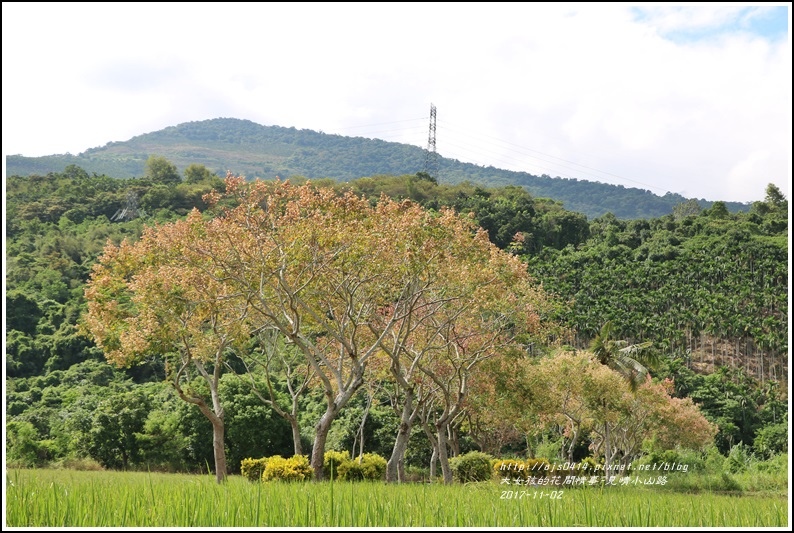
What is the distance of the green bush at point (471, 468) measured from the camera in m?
18.3

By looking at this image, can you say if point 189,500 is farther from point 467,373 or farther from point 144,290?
point 467,373

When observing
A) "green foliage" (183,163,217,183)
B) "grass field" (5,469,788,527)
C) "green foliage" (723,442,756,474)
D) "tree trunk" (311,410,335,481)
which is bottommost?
"green foliage" (723,442,756,474)

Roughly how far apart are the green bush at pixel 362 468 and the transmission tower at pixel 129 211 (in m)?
35.4

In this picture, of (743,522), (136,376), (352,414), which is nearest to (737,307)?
(352,414)

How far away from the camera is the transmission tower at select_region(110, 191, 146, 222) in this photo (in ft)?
159

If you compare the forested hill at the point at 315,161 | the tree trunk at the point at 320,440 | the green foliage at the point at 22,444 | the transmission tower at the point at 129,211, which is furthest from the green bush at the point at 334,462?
the forested hill at the point at 315,161

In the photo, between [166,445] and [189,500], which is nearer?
[189,500]

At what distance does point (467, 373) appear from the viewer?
16.3m

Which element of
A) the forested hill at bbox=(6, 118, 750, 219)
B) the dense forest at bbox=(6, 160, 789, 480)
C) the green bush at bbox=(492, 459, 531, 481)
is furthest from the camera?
the forested hill at bbox=(6, 118, 750, 219)

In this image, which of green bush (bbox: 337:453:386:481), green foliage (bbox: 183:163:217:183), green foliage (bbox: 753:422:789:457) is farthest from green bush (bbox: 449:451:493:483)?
green foliage (bbox: 183:163:217:183)

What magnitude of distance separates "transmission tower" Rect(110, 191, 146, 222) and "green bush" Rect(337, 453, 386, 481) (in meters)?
35.4

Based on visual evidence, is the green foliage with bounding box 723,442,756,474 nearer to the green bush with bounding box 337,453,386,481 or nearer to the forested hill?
the green bush with bounding box 337,453,386,481

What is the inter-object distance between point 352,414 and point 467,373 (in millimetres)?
12696

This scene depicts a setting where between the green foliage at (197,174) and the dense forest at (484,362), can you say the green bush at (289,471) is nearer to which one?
the dense forest at (484,362)
